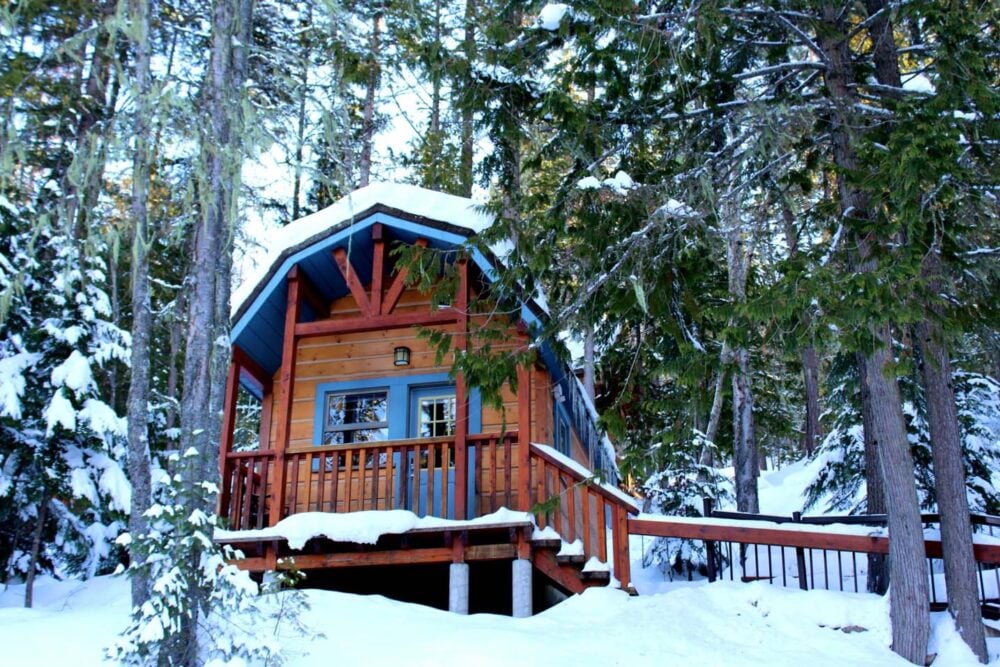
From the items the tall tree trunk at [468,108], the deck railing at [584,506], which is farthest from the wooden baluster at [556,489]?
the tall tree trunk at [468,108]

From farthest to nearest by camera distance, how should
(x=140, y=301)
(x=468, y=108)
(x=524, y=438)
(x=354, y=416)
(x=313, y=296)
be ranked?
(x=313, y=296) < (x=354, y=416) < (x=140, y=301) < (x=468, y=108) < (x=524, y=438)

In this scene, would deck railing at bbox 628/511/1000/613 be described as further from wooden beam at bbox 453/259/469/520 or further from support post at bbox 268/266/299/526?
support post at bbox 268/266/299/526

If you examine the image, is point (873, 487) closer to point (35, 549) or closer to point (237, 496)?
point (237, 496)

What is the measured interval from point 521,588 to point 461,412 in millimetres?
1847

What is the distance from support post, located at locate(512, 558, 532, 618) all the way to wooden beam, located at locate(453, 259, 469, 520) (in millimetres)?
760

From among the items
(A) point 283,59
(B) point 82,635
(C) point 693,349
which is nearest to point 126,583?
(B) point 82,635

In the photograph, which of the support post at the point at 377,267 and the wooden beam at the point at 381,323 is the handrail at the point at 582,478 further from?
the support post at the point at 377,267

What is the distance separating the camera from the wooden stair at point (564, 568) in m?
8.44

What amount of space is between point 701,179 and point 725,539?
348 centimetres

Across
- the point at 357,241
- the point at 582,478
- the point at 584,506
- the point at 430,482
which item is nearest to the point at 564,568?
the point at 584,506

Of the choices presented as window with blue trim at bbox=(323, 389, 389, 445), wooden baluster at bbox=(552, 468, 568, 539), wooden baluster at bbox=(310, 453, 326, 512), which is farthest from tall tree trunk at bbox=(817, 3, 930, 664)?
window with blue trim at bbox=(323, 389, 389, 445)

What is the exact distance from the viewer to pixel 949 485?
7551 mm

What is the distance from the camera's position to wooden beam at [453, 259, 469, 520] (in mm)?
8734

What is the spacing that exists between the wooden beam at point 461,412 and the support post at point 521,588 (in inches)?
29.9
